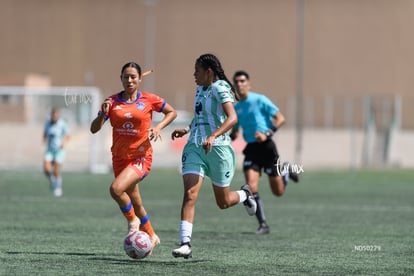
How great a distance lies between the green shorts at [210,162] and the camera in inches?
423

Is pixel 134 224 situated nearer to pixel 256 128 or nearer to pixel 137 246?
pixel 137 246

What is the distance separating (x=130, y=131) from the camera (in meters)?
11.1

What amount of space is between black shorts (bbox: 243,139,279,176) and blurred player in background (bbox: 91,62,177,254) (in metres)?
3.66

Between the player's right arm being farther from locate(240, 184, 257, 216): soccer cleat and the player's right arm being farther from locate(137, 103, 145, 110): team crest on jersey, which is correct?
locate(240, 184, 257, 216): soccer cleat

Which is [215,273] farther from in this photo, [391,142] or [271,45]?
[271,45]

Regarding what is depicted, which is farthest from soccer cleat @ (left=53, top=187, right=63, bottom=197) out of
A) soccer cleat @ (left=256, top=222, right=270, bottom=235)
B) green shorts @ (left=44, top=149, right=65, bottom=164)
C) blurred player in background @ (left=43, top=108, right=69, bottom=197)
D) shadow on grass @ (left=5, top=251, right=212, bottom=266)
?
shadow on grass @ (left=5, top=251, right=212, bottom=266)

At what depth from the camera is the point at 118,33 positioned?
221 feet

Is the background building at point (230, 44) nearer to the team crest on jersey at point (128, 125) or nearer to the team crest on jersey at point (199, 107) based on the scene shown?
the team crest on jersey at point (128, 125)

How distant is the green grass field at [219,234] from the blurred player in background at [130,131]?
0.70 m

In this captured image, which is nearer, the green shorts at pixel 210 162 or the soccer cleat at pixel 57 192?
the green shorts at pixel 210 162

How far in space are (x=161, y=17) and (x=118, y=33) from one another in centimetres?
306

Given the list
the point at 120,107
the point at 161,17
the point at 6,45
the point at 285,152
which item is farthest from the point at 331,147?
the point at 120,107

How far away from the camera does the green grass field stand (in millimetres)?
10070

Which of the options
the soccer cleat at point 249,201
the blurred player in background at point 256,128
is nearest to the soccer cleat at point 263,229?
the blurred player in background at point 256,128
